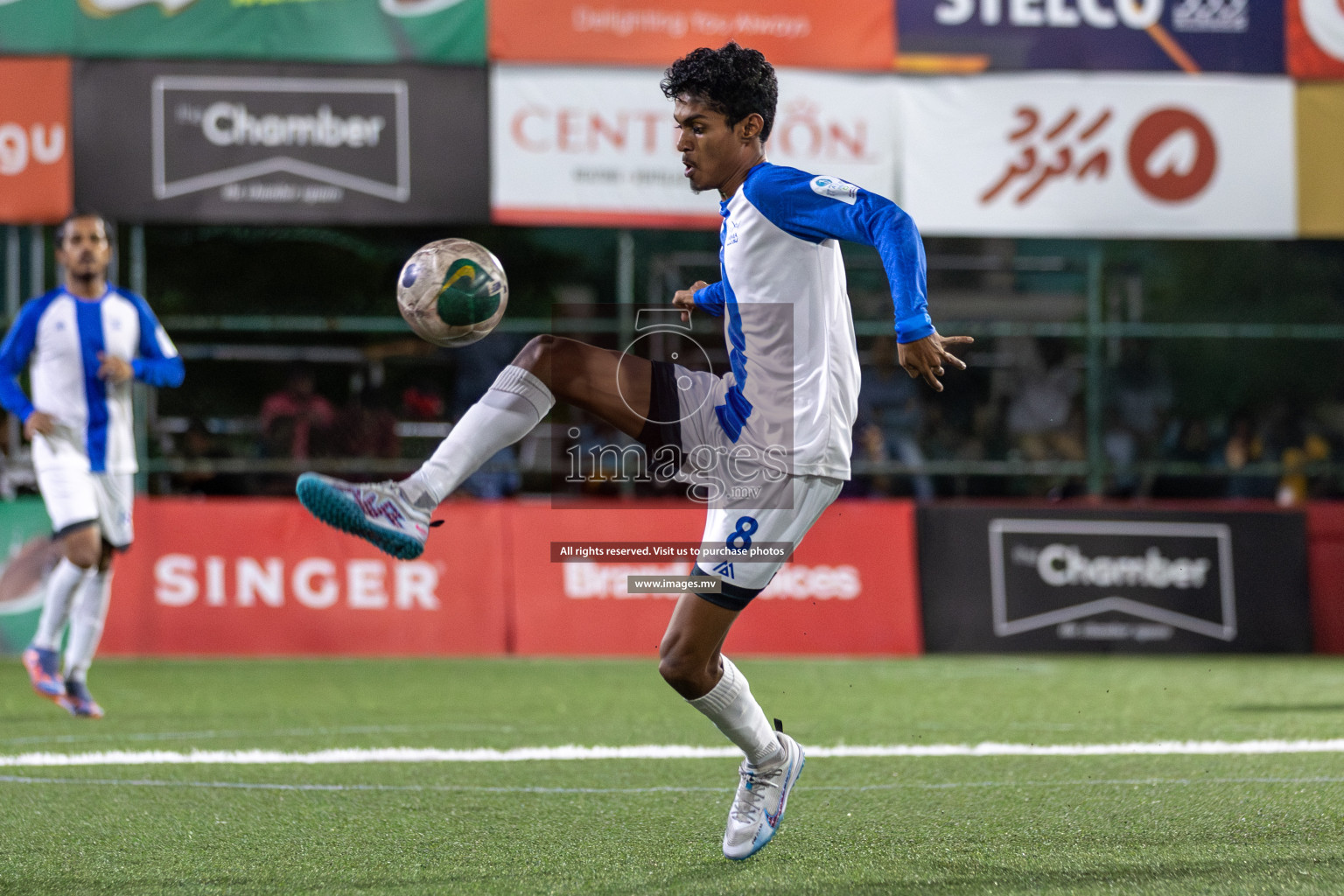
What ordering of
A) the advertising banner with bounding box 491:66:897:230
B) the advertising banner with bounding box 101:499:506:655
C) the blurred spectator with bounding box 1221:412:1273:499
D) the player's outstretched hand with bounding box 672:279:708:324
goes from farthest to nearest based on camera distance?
1. the blurred spectator with bounding box 1221:412:1273:499
2. the advertising banner with bounding box 491:66:897:230
3. the advertising banner with bounding box 101:499:506:655
4. the player's outstretched hand with bounding box 672:279:708:324

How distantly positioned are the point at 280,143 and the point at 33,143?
176 centimetres

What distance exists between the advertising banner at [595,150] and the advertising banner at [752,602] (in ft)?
7.66

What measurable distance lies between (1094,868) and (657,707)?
4.07 meters

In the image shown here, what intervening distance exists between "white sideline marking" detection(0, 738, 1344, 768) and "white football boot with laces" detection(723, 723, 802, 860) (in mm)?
1753

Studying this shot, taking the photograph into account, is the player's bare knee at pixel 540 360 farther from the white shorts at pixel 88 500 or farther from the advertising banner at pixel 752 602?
the advertising banner at pixel 752 602

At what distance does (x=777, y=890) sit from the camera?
3.83 meters

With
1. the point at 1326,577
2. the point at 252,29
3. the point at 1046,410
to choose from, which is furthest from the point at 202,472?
the point at 1326,577

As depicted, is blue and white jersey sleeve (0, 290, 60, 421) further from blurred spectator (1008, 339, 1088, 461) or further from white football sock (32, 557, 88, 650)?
blurred spectator (1008, 339, 1088, 461)

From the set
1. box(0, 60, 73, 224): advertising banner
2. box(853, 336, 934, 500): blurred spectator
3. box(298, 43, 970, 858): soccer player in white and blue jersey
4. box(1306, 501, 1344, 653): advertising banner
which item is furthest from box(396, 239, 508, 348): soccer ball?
box(1306, 501, 1344, 653): advertising banner

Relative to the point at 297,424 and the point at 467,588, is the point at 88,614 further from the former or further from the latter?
the point at 297,424

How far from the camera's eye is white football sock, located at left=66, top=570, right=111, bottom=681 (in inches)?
302

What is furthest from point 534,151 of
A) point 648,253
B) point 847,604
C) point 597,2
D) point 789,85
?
point 847,604

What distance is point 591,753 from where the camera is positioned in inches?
248

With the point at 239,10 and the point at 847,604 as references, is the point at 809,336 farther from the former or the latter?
the point at 239,10
